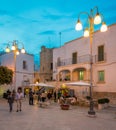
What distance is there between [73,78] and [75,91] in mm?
2712

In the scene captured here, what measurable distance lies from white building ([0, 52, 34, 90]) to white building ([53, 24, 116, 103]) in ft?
36.7

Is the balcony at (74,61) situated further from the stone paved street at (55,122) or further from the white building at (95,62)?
the stone paved street at (55,122)

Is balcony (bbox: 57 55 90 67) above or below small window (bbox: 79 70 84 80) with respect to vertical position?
above

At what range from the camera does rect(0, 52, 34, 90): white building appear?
155 feet

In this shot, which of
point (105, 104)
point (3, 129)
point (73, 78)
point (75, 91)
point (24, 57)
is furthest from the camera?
point (24, 57)

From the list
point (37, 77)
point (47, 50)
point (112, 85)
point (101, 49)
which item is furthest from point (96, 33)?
point (37, 77)

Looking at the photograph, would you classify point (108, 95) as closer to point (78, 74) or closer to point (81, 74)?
point (81, 74)

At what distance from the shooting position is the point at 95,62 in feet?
100

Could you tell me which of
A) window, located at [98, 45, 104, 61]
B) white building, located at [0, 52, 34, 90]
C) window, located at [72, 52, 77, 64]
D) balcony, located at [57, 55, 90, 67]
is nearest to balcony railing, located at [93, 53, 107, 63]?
window, located at [98, 45, 104, 61]

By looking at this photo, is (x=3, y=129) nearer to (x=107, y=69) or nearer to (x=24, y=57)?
(x=107, y=69)

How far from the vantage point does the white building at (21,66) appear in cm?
4712

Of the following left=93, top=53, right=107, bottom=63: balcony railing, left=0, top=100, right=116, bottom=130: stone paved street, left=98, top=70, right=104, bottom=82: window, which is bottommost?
left=0, top=100, right=116, bottom=130: stone paved street

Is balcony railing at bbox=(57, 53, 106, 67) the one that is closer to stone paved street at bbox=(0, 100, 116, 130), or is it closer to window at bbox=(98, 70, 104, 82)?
window at bbox=(98, 70, 104, 82)

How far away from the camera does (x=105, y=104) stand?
2166cm
